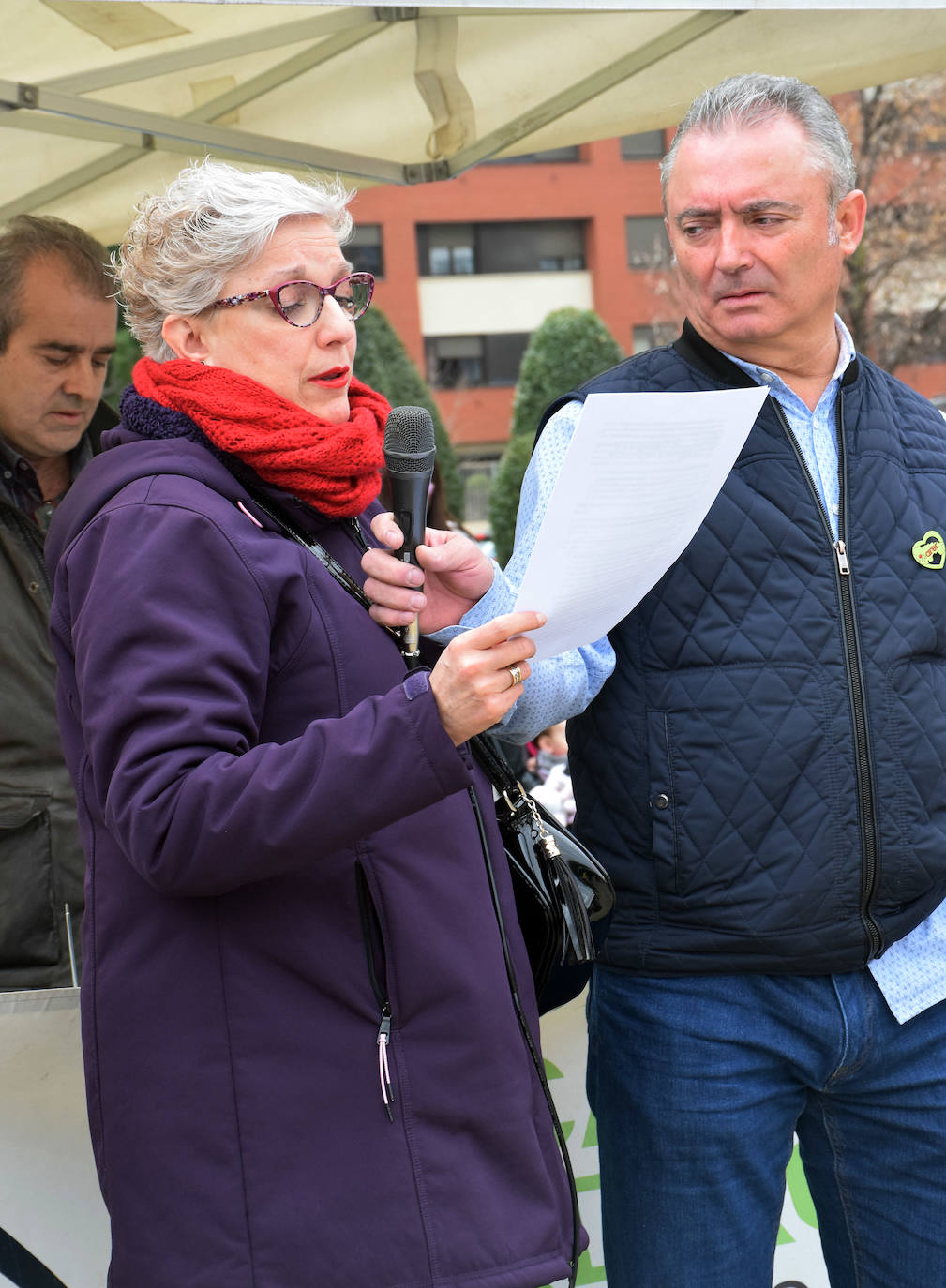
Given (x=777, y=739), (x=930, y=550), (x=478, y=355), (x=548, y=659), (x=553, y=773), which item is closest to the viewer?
(x=548, y=659)

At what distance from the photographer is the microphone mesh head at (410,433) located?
75.6 inches

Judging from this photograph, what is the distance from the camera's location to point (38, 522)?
3293mm

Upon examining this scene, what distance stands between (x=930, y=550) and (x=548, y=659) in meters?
0.72

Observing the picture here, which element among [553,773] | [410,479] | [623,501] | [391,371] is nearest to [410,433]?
[410,479]

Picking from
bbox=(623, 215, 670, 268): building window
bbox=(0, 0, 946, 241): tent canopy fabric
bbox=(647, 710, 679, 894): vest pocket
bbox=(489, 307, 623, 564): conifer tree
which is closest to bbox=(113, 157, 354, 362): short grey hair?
bbox=(647, 710, 679, 894): vest pocket

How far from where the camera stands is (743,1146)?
7.38ft

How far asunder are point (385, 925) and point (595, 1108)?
0.85 m

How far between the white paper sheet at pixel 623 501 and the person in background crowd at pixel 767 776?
0.27 meters

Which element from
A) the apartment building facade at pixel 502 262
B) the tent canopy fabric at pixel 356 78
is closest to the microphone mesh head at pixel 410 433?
the tent canopy fabric at pixel 356 78

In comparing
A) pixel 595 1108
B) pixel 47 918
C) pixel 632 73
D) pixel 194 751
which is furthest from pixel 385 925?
pixel 632 73

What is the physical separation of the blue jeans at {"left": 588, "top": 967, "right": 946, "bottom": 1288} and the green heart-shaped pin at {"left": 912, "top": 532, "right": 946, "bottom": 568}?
69 cm

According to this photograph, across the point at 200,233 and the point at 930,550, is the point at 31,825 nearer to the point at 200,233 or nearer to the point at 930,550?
the point at 200,233

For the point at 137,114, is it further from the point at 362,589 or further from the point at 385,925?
the point at 385,925

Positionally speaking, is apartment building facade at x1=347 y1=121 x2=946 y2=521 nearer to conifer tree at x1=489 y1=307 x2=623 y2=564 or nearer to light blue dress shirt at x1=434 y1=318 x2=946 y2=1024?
conifer tree at x1=489 y1=307 x2=623 y2=564
